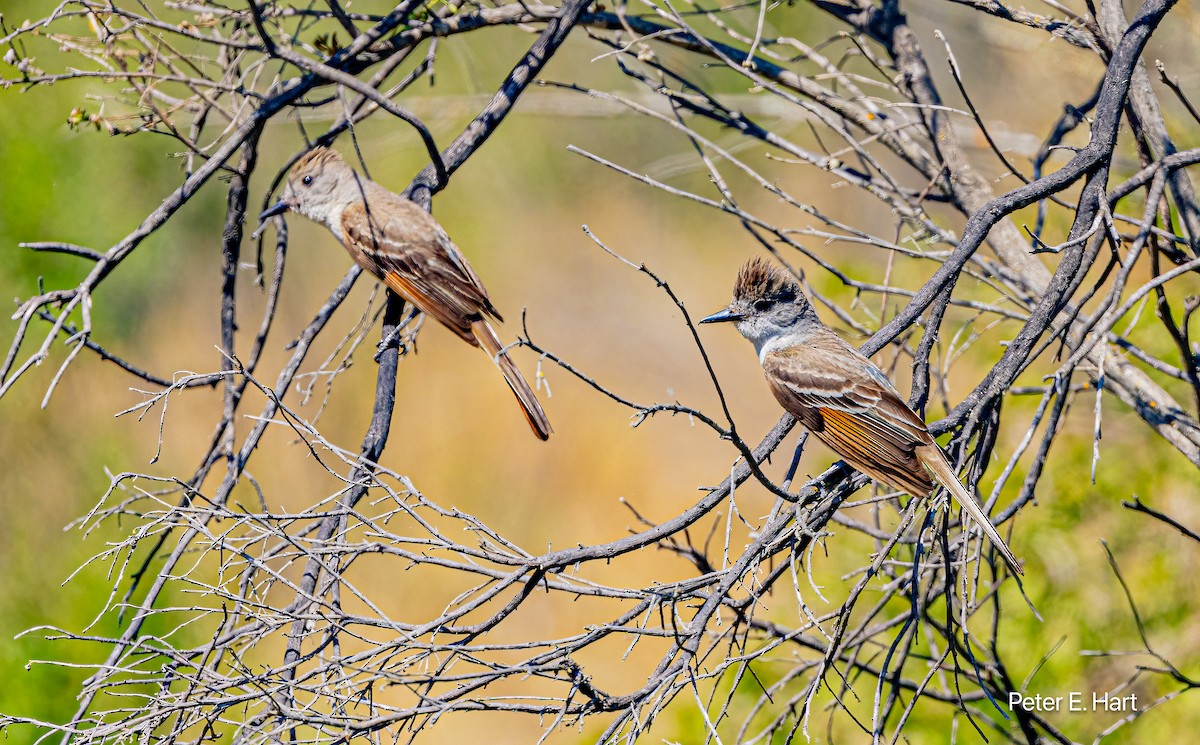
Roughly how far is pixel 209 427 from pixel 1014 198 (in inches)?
349

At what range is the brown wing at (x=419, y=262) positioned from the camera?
13.0 ft

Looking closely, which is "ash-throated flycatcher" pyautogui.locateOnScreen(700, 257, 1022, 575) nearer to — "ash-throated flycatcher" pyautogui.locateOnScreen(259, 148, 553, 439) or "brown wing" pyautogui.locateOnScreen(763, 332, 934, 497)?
"brown wing" pyautogui.locateOnScreen(763, 332, 934, 497)

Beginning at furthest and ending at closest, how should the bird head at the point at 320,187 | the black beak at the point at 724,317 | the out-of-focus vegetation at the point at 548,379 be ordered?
the out-of-focus vegetation at the point at 548,379 → the bird head at the point at 320,187 → the black beak at the point at 724,317

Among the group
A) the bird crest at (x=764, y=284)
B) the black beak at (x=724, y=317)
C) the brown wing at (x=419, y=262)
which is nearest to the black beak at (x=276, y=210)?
the brown wing at (x=419, y=262)

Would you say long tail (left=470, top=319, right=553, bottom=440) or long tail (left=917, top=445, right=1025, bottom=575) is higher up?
long tail (left=470, top=319, right=553, bottom=440)

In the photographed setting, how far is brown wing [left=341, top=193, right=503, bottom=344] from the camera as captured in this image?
156 inches

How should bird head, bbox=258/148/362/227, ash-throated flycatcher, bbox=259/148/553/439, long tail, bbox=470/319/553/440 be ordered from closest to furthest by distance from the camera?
long tail, bbox=470/319/553/440, ash-throated flycatcher, bbox=259/148/553/439, bird head, bbox=258/148/362/227

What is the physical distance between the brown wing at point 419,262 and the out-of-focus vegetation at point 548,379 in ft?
6.74

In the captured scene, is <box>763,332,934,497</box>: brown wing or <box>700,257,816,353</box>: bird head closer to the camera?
<box>763,332,934,497</box>: brown wing

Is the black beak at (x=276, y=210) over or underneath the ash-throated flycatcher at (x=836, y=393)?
over

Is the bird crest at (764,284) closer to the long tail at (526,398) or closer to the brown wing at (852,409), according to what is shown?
the brown wing at (852,409)

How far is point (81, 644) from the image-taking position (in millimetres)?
7395

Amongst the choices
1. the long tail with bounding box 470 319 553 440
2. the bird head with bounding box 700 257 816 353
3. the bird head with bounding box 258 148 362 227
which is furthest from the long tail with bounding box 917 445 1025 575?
the bird head with bounding box 258 148 362 227

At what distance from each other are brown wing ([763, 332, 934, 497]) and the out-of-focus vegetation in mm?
2162
